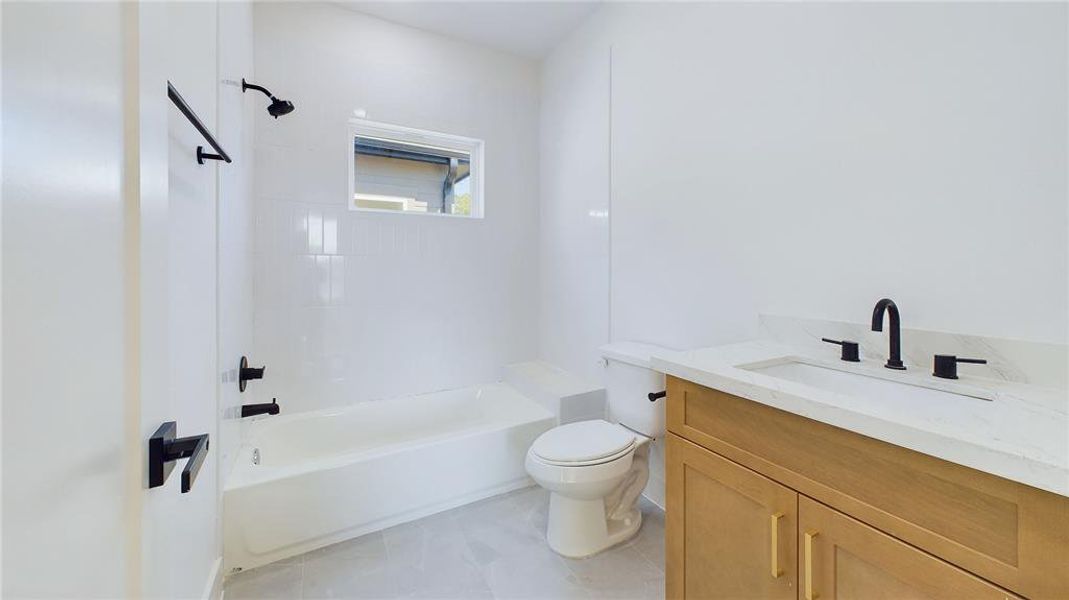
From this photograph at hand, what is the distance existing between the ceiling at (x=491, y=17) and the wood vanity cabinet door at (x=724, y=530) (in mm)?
2473

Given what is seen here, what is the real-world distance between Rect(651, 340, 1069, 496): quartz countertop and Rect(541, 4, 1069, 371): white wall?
218mm

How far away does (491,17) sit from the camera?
8.27ft

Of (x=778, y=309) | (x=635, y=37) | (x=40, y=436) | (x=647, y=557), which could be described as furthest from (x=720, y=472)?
(x=635, y=37)

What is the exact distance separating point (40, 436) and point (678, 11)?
8.02ft

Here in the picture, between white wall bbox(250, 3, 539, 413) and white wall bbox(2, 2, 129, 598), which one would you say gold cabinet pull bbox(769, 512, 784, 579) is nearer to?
white wall bbox(2, 2, 129, 598)

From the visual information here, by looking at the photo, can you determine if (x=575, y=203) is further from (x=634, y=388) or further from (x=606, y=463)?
(x=606, y=463)

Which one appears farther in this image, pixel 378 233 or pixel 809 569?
pixel 378 233

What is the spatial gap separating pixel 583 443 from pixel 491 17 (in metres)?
2.49

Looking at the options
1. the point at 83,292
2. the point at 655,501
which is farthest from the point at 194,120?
the point at 655,501

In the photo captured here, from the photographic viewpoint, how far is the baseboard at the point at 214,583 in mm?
1329

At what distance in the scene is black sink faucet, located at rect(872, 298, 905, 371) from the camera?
1.15 m

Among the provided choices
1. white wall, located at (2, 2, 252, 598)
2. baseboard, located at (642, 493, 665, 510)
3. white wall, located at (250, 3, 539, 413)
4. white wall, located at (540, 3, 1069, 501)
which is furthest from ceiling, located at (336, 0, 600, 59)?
baseboard, located at (642, 493, 665, 510)

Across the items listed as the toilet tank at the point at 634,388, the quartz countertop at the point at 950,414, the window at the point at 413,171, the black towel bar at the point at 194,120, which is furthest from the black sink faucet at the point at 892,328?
the window at the point at 413,171

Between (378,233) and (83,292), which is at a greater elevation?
(378,233)
